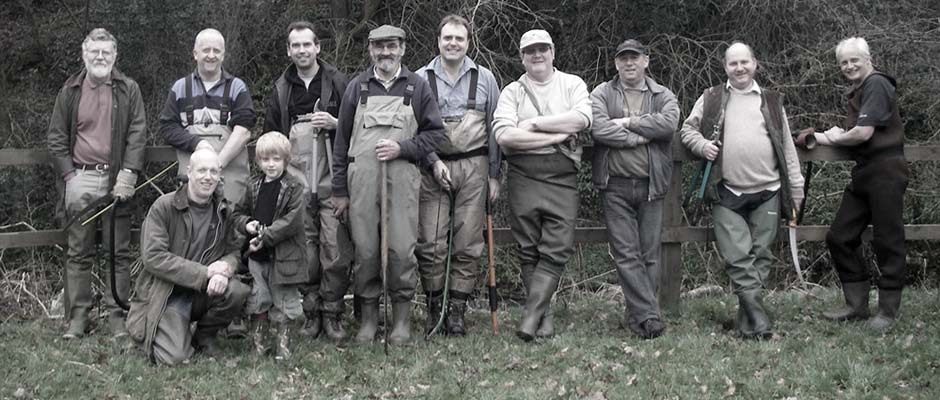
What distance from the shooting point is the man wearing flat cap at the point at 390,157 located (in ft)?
20.6

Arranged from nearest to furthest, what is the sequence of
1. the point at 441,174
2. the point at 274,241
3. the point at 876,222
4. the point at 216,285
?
1. the point at 216,285
2. the point at 274,241
3. the point at 441,174
4. the point at 876,222

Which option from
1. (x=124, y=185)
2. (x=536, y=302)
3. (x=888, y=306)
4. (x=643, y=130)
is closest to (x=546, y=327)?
(x=536, y=302)

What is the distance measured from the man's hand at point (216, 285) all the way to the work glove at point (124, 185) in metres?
1.15

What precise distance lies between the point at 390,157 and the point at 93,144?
82.5 inches

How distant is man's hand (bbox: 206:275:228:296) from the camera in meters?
5.89

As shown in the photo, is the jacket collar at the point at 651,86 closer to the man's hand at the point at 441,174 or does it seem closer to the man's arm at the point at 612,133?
the man's arm at the point at 612,133

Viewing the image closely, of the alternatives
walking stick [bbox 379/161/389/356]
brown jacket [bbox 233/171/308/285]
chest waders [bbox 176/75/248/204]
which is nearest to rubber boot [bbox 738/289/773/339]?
walking stick [bbox 379/161/389/356]

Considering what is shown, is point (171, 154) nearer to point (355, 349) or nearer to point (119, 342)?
point (119, 342)

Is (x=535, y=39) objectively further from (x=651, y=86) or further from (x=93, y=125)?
(x=93, y=125)

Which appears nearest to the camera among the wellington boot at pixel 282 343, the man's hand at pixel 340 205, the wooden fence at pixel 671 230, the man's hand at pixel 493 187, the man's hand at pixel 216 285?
the man's hand at pixel 216 285

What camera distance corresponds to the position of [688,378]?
5.67 meters

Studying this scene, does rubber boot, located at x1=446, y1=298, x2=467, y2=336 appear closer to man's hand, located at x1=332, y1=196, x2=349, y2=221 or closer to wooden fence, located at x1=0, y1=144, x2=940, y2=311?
wooden fence, located at x1=0, y1=144, x2=940, y2=311

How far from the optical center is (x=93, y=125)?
666 cm

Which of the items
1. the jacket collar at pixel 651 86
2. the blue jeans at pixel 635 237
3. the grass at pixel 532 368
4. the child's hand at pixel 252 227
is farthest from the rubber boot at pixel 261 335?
the jacket collar at pixel 651 86
